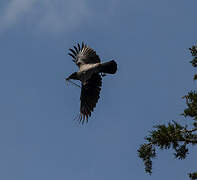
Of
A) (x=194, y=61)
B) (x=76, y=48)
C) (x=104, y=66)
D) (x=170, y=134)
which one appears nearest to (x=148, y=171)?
(x=170, y=134)

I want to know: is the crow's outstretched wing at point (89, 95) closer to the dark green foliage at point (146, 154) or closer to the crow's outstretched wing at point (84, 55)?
the crow's outstretched wing at point (84, 55)

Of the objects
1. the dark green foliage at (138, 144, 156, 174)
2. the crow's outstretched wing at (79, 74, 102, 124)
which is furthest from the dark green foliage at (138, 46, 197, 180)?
the crow's outstretched wing at (79, 74, 102, 124)

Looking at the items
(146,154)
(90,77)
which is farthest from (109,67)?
(146,154)

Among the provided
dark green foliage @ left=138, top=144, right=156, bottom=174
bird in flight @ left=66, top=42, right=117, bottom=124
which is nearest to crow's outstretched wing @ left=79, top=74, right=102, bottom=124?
bird in flight @ left=66, top=42, right=117, bottom=124

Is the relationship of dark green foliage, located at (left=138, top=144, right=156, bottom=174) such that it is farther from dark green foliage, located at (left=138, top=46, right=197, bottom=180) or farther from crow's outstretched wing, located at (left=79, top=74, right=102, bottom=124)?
crow's outstretched wing, located at (left=79, top=74, right=102, bottom=124)

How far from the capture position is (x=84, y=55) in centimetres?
1927

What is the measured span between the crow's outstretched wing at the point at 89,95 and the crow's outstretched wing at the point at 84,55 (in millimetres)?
1427

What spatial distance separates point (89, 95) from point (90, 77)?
37.6 inches

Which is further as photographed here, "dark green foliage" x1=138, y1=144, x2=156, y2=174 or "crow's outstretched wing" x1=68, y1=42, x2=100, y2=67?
"crow's outstretched wing" x1=68, y1=42, x2=100, y2=67

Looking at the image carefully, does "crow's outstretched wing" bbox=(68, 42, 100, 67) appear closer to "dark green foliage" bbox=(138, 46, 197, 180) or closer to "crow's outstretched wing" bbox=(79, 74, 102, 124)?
"crow's outstretched wing" bbox=(79, 74, 102, 124)

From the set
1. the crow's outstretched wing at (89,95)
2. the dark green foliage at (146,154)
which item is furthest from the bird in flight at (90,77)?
the dark green foliage at (146,154)

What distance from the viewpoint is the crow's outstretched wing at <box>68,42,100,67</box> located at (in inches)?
738

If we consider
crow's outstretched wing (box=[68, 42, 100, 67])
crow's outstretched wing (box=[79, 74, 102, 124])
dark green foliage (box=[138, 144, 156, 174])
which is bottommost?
dark green foliage (box=[138, 144, 156, 174])

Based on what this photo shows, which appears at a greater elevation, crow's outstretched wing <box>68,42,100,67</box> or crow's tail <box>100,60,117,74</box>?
crow's outstretched wing <box>68,42,100,67</box>
